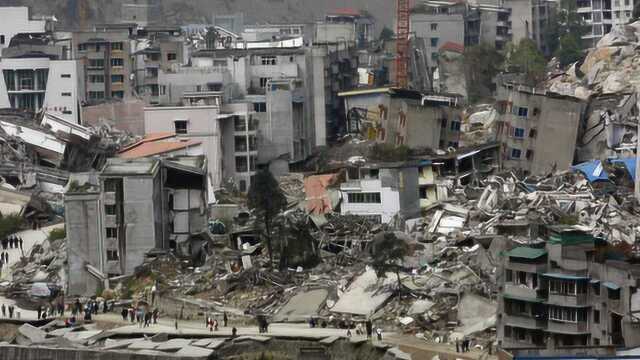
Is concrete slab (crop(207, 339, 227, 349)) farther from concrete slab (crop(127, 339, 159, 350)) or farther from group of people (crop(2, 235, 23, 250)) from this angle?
group of people (crop(2, 235, 23, 250))

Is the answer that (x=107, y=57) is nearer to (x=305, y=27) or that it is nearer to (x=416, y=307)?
(x=305, y=27)

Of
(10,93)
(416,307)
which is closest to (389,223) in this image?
(416,307)

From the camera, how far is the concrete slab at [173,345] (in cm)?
4600

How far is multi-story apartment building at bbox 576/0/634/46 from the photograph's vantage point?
288 ft

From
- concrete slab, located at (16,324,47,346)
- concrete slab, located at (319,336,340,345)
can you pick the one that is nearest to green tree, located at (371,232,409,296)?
concrete slab, located at (319,336,340,345)

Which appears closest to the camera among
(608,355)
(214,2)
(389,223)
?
(608,355)

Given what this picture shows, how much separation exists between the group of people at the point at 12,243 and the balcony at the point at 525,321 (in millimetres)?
19565

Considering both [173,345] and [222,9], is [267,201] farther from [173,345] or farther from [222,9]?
[222,9]

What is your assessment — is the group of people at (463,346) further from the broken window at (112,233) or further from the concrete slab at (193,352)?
the broken window at (112,233)

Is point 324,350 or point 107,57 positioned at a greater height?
point 107,57

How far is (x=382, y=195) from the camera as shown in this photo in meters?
55.1

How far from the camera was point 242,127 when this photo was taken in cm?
6419

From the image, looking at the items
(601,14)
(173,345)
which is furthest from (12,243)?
(601,14)

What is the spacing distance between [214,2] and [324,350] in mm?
91197
